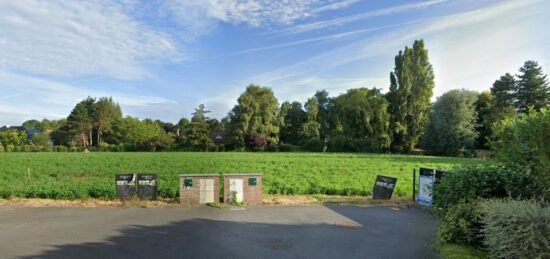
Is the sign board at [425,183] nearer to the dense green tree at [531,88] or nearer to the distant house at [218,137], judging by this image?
the dense green tree at [531,88]

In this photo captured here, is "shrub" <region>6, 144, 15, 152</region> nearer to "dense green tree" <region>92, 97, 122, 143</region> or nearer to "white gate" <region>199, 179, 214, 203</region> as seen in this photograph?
"dense green tree" <region>92, 97, 122, 143</region>

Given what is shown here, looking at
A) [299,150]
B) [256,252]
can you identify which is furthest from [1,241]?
[299,150]

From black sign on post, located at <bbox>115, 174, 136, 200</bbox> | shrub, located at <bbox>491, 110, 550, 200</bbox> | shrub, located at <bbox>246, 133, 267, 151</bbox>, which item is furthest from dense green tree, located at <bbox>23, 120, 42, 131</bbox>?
shrub, located at <bbox>491, 110, 550, 200</bbox>

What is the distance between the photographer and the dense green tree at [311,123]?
5729 cm

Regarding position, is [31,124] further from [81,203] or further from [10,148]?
[81,203]

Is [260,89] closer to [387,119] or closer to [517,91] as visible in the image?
[387,119]

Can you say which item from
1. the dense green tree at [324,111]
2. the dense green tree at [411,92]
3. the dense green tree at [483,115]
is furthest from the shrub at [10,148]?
the dense green tree at [483,115]

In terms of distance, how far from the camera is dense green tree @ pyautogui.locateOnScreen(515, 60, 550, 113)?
169 ft

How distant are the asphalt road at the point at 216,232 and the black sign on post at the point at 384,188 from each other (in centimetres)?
152

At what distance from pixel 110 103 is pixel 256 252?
82.8 metres

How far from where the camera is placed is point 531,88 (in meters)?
52.0

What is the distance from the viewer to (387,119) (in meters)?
52.4

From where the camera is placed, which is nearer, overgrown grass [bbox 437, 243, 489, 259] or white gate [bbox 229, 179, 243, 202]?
overgrown grass [bbox 437, 243, 489, 259]

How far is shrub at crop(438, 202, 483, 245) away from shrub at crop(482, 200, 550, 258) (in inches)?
28.7
